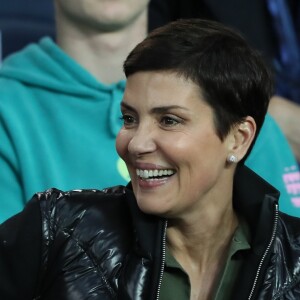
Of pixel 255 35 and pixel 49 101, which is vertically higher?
pixel 255 35

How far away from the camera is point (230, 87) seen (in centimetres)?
148

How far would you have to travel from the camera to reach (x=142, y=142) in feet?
4.77

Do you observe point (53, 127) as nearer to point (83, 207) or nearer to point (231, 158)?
point (83, 207)

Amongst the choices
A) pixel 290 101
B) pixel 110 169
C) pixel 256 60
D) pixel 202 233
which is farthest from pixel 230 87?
pixel 290 101

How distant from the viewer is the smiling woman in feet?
4.81

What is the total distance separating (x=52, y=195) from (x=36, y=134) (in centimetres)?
46

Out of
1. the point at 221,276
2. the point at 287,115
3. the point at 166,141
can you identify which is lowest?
the point at 221,276

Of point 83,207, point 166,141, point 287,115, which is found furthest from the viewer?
point 287,115

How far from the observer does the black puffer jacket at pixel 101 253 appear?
1504 mm

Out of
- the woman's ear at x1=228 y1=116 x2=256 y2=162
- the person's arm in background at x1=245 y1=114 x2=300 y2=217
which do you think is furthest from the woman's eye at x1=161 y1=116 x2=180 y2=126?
the person's arm in background at x1=245 y1=114 x2=300 y2=217

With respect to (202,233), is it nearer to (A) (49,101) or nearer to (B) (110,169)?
(B) (110,169)

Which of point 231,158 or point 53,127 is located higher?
point 53,127

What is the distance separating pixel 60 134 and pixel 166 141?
62 cm

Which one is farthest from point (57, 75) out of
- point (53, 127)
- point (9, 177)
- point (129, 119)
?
point (129, 119)
